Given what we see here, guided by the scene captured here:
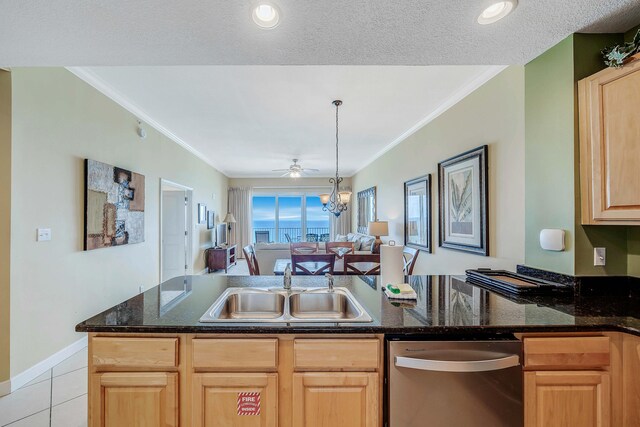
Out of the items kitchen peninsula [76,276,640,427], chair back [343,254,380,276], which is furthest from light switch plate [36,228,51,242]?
chair back [343,254,380,276]

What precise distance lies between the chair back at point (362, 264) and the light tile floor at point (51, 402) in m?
2.52

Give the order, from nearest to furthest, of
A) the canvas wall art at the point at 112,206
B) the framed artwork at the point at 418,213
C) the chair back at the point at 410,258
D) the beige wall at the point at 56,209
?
the beige wall at the point at 56,209, the canvas wall art at the point at 112,206, the chair back at the point at 410,258, the framed artwork at the point at 418,213

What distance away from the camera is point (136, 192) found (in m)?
3.67

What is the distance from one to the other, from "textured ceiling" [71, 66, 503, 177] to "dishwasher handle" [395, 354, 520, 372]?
241 centimetres

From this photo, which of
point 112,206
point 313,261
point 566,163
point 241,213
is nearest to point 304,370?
point 566,163

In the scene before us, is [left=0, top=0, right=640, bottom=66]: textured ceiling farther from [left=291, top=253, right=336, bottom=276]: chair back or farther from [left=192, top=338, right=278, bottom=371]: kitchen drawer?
[left=291, top=253, right=336, bottom=276]: chair back

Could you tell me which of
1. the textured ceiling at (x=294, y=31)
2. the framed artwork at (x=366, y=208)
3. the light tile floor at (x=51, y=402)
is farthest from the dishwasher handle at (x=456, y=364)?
the framed artwork at (x=366, y=208)

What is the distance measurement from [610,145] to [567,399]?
1.25 metres

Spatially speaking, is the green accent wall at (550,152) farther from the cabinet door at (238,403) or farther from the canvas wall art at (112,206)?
the canvas wall art at (112,206)

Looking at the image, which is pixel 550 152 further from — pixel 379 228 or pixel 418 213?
pixel 379 228

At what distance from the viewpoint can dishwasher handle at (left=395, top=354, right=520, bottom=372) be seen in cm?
114

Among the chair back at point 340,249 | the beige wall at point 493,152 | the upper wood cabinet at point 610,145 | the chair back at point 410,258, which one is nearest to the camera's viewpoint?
the upper wood cabinet at point 610,145

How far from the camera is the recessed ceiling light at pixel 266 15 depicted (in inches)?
56.1

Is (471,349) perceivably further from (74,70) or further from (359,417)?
(74,70)
